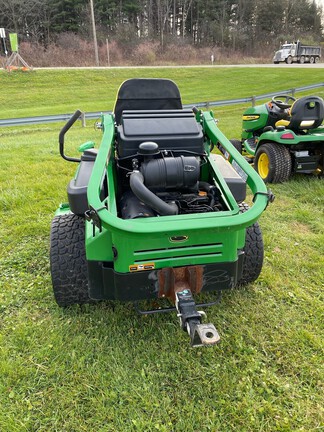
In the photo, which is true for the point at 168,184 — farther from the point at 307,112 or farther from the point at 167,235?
the point at 307,112

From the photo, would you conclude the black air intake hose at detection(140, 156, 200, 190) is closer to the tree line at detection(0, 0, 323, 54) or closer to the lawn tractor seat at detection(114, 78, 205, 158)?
the lawn tractor seat at detection(114, 78, 205, 158)

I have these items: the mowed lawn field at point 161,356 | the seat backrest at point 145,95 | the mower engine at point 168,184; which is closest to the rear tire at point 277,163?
the mowed lawn field at point 161,356

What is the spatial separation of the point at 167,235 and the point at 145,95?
1.70 metres

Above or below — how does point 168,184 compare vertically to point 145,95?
below

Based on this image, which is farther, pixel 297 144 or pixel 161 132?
pixel 297 144

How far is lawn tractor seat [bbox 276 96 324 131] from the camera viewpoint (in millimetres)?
4547

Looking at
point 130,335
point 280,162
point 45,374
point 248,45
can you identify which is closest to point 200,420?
point 130,335

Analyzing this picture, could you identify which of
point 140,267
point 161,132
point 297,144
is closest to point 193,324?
point 140,267

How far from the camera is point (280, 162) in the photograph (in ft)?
14.6

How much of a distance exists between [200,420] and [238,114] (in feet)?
35.5

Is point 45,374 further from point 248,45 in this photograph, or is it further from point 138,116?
point 248,45

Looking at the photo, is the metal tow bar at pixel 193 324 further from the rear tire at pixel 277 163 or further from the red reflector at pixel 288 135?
the red reflector at pixel 288 135

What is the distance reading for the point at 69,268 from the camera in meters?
2.16

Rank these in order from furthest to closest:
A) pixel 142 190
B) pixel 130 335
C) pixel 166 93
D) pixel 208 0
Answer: pixel 208 0 < pixel 166 93 < pixel 130 335 < pixel 142 190
